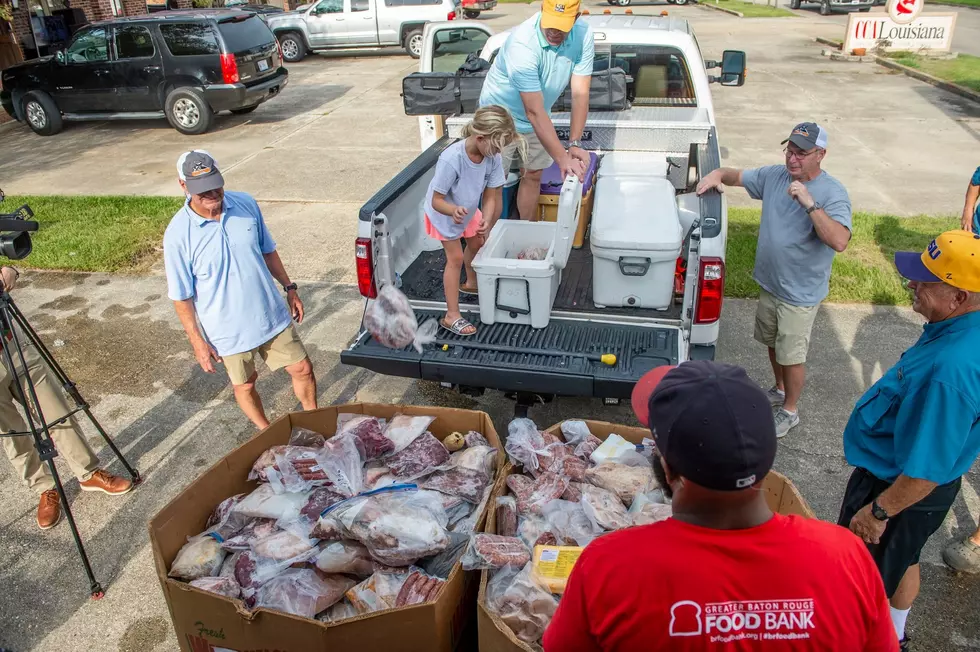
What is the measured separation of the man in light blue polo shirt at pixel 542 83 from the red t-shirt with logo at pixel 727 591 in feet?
10.8

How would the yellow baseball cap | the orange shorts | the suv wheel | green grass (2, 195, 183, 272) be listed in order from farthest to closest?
the suv wheel
green grass (2, 195, 183, 272)
the yellow baseball cap
the orange shorts

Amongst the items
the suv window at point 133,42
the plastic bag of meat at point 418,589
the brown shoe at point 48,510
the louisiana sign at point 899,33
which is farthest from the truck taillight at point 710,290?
the louisiana sign at point 899,33

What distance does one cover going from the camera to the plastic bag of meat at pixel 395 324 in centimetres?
387

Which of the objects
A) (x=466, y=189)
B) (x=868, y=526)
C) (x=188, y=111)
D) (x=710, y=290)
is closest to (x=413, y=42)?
(x=188, y=111)

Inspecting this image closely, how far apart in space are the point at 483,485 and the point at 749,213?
5.68m

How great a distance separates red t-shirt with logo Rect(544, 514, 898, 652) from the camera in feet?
4.25

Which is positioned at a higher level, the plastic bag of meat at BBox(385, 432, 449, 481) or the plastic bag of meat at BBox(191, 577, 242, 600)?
the plastic bag of meat at BBox(385, 432, 449, 481)

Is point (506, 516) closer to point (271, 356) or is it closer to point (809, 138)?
point (271, 356)

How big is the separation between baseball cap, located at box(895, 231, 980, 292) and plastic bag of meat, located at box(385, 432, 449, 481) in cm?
212

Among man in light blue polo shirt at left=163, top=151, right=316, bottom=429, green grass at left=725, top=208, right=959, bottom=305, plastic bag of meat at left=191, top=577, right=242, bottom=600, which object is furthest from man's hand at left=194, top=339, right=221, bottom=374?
green grass at left=725, top=208, right=959, bottom=305

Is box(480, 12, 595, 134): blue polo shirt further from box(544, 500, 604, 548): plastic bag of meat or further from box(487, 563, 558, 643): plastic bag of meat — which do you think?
box(487, 563, 558, 643): plastic bag of meat

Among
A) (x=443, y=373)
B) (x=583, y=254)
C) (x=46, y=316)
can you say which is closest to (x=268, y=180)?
(x=46, y=316)

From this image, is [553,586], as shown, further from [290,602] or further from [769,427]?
[769,427]

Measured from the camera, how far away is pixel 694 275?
3.67m
